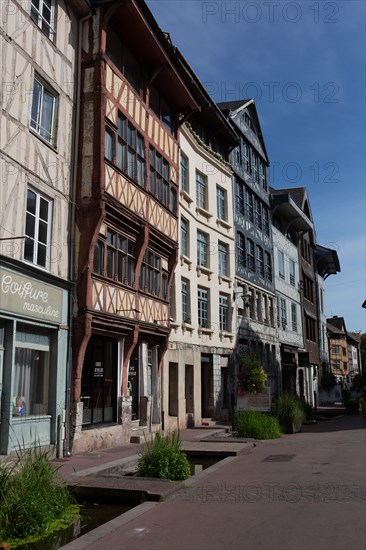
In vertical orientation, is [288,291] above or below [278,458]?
above

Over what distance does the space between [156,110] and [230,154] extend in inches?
404

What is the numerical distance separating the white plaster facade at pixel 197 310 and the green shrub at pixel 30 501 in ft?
41.5

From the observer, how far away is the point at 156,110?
19688mm

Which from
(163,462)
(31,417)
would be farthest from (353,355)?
(163,462)

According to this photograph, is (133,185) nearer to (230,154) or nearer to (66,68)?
(66,68)

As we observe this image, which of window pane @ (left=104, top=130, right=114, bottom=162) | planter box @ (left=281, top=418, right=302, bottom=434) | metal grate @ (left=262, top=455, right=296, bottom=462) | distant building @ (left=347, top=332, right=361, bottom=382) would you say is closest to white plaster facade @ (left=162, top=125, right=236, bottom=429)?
planter box @ (left=281, top=418, right=302, bottom=434)

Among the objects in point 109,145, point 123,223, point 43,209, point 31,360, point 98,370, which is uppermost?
point 109,145

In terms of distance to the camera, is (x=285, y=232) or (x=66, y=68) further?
(x=285, y=232)

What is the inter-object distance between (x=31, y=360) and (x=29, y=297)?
1.54 meters

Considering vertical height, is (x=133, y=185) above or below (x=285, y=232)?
below

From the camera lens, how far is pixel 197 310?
23984mm

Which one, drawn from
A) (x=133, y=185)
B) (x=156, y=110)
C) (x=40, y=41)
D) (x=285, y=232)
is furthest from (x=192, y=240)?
(x=285, y=232)

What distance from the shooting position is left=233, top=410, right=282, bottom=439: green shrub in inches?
695

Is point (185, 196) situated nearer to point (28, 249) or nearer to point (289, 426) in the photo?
point (289, 426)
